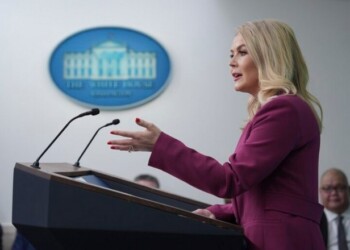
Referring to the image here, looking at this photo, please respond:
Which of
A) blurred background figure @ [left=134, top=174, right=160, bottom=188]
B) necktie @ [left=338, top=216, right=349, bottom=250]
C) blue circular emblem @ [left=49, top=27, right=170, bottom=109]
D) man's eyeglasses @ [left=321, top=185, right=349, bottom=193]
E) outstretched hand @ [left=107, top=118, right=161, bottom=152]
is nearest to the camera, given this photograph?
outstretched hand @ [left=107, top=118, right=161, bottom=152]

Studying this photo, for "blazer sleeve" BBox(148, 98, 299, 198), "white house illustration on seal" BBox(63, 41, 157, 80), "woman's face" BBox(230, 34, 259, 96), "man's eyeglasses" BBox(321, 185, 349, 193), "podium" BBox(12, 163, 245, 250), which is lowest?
"man's eyeglasses" BBox(321, 185, 349, 193)

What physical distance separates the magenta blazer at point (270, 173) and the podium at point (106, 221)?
0.11m

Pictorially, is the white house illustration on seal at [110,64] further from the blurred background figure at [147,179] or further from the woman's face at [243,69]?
the woman's face at [243,69]

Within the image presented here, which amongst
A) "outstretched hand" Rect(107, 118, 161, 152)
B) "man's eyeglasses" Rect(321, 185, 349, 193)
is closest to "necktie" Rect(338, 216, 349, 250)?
"man's eyeglasses" Rect(321, 185, 349, 193)

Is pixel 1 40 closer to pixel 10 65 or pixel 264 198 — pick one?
pixel 10 65

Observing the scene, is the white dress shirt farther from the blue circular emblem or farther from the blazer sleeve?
the blazer sleeve

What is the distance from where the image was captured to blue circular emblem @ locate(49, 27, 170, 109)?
448 centimetres

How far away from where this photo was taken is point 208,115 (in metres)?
4.51

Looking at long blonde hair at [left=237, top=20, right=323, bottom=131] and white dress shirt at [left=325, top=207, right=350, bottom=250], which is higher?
long blonde hair at [left=237, top=20, right=323, bottom=131]

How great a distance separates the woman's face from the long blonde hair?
0.7 inches

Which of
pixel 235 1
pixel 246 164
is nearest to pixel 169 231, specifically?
pixel 246 164

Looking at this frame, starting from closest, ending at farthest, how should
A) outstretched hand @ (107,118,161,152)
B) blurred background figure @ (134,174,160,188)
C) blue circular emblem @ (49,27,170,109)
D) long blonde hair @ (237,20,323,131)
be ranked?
outstretched hand @ (107,118,161,152) → long blonde hair @ (237,20,323,131) → blurred background figure @ (134,174,160,188) → blue circular emblem @ (49,27,170,109)

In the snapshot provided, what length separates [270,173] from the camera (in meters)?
1.44

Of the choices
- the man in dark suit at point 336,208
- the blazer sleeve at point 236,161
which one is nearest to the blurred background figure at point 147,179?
the man in dark suit at point 336,208
